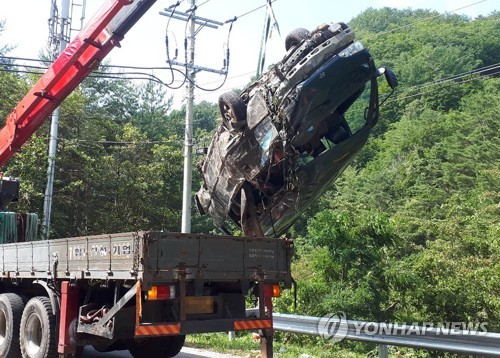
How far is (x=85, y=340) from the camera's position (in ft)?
22.9

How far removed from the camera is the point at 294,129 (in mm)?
7488

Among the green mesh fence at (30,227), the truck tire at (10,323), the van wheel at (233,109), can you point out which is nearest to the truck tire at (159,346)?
the truck tire at (10,323)

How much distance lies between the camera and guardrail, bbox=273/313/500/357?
20.2 feet

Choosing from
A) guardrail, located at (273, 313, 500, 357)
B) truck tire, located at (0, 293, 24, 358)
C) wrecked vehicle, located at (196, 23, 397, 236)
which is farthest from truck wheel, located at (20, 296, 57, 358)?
guardrail, located at (273, 313, 500, 357)

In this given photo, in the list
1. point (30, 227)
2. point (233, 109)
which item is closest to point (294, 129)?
point (233, 109)

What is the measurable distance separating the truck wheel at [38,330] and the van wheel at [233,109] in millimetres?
3489

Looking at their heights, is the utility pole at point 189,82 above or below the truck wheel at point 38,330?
above

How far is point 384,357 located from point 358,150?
9.49 ft

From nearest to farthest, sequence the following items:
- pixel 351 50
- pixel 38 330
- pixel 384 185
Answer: pixel 351 50 < pixel 38 330 < pixel 384 185

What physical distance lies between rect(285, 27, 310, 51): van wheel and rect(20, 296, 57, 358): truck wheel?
4.86 meters

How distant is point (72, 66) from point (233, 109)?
389 cm

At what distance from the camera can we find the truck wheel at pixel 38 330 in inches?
279

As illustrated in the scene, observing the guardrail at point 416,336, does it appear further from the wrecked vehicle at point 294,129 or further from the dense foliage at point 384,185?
the dense foliage at point 384,185

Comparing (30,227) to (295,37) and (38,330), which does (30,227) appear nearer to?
(38,330)
